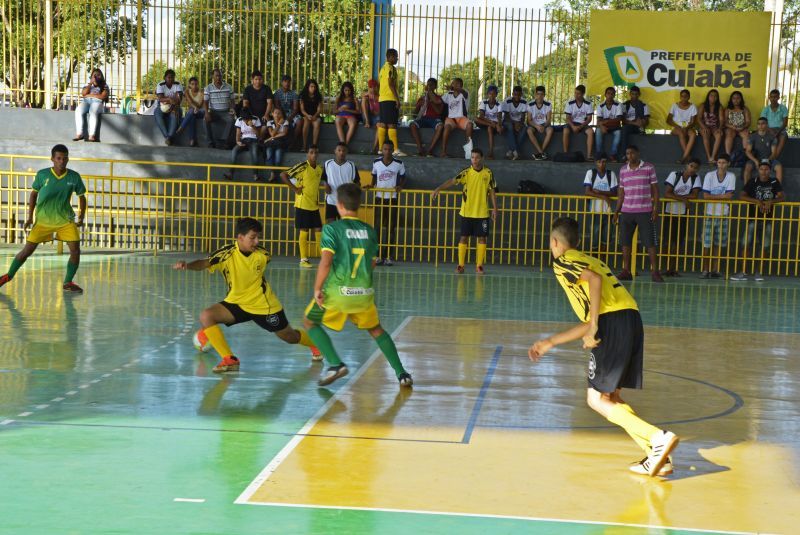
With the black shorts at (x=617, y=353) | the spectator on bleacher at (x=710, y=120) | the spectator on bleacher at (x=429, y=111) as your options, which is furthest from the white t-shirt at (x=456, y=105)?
the black shorts at (x=617, y=353)

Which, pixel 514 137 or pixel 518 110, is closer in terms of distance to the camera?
pixel 514 137

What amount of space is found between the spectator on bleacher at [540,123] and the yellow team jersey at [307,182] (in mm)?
6195

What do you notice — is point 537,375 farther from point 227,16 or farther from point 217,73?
point 227,16

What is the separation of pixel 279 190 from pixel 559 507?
16281 mm

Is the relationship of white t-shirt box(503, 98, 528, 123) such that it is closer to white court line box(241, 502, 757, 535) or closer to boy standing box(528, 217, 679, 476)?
boy standing box(528, 217, 679, 476)

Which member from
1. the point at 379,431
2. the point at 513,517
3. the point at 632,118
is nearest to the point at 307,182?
the point at 632,118

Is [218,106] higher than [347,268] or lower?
higher

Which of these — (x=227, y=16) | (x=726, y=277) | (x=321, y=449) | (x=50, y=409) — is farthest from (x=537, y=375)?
(x=227, y=16)

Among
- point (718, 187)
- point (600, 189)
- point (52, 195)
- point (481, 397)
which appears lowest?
point (481, 397)

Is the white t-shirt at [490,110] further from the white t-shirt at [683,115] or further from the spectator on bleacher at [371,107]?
the white t-shirt at [683,115]

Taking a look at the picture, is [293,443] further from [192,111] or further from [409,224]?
[192,111]

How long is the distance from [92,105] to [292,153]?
15.6ft

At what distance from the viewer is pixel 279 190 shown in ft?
71.0

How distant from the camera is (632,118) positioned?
23.2 m
